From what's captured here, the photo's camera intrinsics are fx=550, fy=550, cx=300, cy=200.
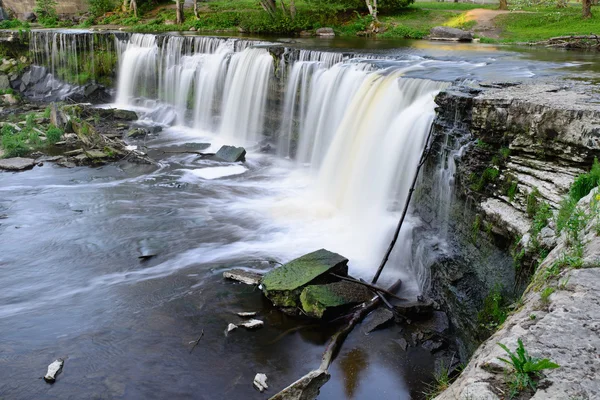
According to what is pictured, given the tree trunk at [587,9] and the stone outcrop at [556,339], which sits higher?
the tree trunk at [587,9]

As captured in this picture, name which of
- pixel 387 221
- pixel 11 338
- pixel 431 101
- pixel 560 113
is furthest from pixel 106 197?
pixel 560 113

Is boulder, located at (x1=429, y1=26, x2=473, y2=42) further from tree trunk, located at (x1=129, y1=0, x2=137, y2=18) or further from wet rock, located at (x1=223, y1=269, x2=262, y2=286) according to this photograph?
tree trunk, located at (x1=129, y1=0, x2=137, y2=18)

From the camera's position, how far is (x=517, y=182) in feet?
24.9

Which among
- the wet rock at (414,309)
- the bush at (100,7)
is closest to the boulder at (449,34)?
the wet rock at (414,309)

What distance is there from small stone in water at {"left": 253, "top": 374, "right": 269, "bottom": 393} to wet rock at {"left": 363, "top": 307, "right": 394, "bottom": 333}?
1.81 m

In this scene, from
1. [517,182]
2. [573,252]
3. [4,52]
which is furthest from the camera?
[4,52]

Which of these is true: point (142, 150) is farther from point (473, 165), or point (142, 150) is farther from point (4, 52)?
point (4, 52)

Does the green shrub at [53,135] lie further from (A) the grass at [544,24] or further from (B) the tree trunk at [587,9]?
(B) the tree trunk at [587,9]

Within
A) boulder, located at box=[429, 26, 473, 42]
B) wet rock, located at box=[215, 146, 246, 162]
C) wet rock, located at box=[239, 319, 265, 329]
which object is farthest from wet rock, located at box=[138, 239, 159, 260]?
boulder, located at box=[429, 26, 473, 42]

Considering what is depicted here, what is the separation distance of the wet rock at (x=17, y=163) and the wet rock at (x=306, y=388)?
12.1m

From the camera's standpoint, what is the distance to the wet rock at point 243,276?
29.8 feet

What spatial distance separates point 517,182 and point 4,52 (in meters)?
27.5

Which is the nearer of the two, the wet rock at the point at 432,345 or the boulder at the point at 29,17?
the wet rock at the point at 432,345

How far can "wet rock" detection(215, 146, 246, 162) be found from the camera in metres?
16.3
